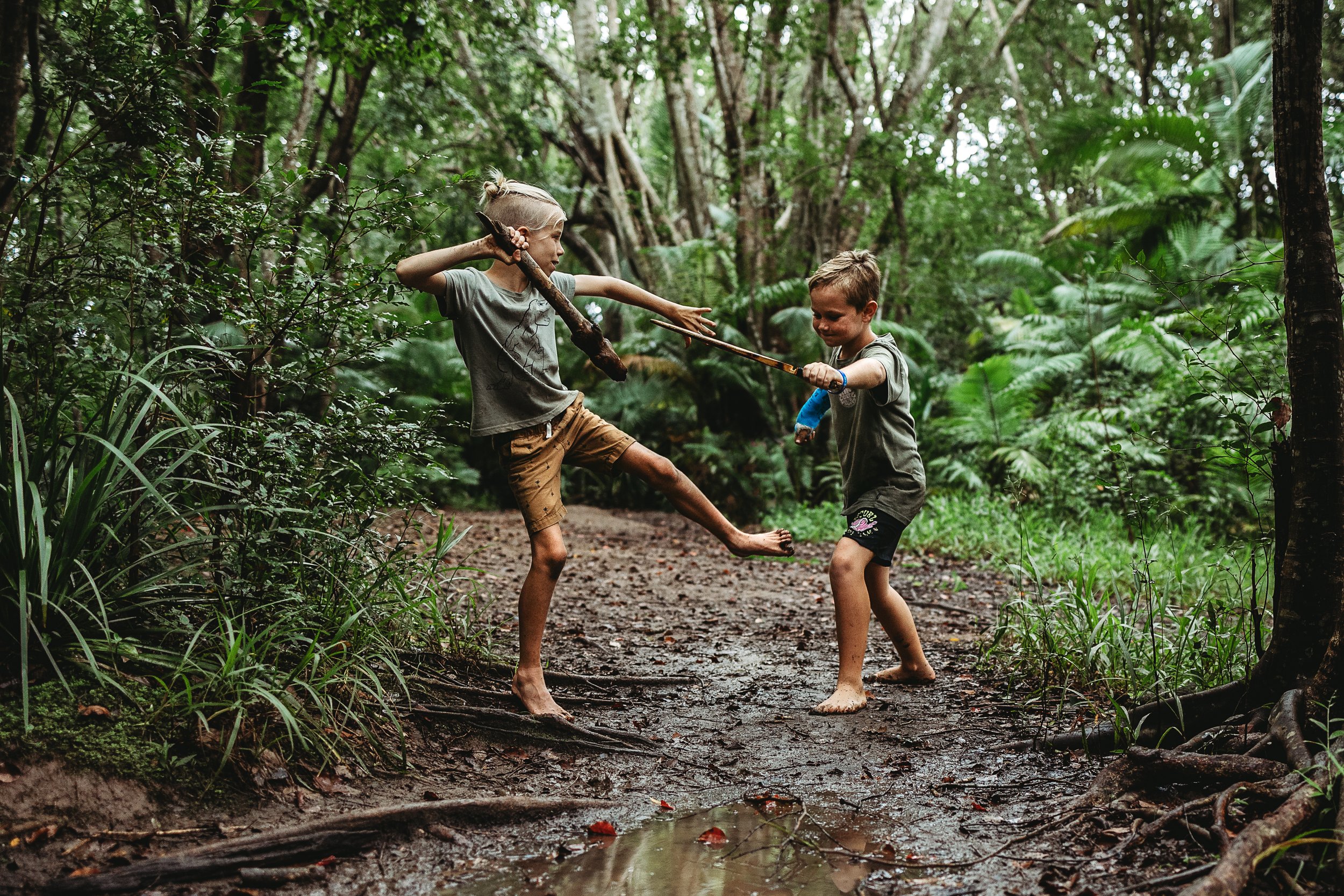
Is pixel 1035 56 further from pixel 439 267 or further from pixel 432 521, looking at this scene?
pixel 439 267

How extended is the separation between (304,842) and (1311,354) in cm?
305

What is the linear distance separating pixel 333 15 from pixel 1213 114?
37.1 feet

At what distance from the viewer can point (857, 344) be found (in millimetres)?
3693

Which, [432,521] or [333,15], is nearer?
[333,15]

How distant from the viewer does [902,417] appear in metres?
3.70

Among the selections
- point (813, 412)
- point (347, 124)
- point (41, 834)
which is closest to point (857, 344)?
point (813, 412)

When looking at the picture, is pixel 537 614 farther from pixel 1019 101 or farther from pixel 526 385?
pixel 1019 101

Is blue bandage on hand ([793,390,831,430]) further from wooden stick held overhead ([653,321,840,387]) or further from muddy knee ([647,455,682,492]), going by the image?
muddy knee ([647,455,682,492])

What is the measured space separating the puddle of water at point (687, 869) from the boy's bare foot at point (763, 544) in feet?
4.07

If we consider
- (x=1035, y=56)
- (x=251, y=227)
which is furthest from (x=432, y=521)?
(x=1035, y=56)

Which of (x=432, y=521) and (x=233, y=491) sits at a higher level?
(x=233, y=491)

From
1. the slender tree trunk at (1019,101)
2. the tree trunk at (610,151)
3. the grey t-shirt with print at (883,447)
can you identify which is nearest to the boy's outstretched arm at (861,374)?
the grey t-shirt with print at (883,447)

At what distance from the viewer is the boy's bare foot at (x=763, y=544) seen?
357 cm

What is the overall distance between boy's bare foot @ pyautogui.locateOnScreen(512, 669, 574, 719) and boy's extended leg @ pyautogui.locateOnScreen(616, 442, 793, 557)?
87 centimetres
